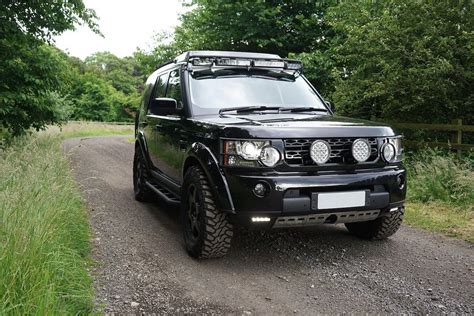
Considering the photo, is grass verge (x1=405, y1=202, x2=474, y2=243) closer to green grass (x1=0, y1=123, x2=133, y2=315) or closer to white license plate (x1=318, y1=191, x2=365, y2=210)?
white license plate (x1=318, y1=191, x2=365, y2=210)

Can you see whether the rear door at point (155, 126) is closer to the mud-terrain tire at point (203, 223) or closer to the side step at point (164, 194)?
the side step at point (164, 194)

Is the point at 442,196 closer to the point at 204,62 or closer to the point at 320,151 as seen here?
the point at 320,151

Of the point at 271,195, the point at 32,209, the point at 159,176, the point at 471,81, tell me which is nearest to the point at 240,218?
the point at 271,195

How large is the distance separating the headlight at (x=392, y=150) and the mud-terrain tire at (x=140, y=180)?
3.50 metres

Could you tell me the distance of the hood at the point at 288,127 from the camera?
329cm

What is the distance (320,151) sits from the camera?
3.39 m

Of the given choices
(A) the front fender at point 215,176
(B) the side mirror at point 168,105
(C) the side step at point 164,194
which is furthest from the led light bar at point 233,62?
(C) the side step at point 164,194

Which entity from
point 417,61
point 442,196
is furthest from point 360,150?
point 417,61

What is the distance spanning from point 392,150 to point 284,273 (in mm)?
1464

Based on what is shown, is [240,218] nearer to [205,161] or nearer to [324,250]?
[205,161]

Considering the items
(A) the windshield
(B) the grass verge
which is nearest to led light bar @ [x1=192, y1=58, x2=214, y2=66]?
(A) the windshield

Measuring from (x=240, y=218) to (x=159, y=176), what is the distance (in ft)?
7.11

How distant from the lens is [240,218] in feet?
11.0

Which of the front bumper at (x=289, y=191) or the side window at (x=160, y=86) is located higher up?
the side window at (x=160, y=86)
